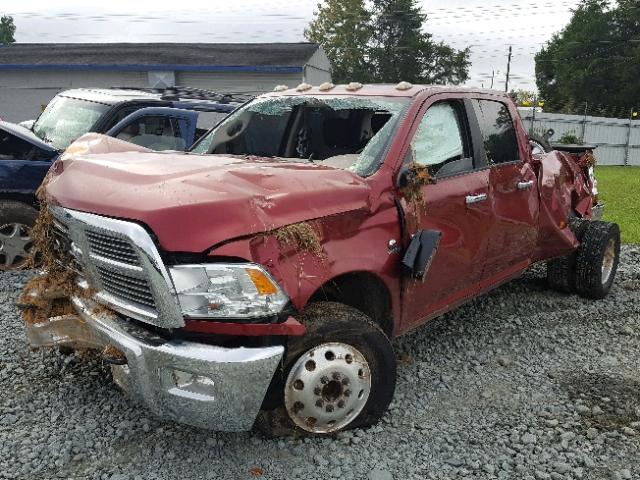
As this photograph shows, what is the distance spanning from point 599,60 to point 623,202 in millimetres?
43086

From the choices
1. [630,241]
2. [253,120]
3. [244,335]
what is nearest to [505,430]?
[244,335]

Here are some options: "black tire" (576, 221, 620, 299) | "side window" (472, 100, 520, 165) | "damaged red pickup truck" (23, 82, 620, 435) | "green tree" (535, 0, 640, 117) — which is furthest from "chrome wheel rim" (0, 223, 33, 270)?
"green tree" (535, 0, 640, 117)

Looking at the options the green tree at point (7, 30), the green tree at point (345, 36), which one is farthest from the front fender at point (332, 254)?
the green tree at point (7, 30)

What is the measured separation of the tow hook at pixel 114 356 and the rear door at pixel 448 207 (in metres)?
1.57

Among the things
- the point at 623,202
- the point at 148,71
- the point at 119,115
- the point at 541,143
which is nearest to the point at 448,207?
the point at 541,143

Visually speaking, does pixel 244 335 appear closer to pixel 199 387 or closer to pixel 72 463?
pixel 199 387

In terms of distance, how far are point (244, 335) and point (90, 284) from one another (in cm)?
91

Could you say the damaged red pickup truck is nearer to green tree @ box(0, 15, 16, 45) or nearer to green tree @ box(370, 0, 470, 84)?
A: green tree @ box(370, 0, 470, 84)

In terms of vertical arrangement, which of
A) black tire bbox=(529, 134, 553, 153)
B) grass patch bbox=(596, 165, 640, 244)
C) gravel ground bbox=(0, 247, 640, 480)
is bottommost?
grass patch bbox=(596, 165, 640, 244)

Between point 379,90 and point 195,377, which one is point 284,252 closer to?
point 195,377

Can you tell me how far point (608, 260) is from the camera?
19.5 ft

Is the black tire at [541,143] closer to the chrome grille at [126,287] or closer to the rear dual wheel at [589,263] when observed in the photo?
the rear dual wheel at [589,263]

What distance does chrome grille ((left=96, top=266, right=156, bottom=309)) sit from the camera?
278 centimetres

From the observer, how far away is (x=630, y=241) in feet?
28.3
